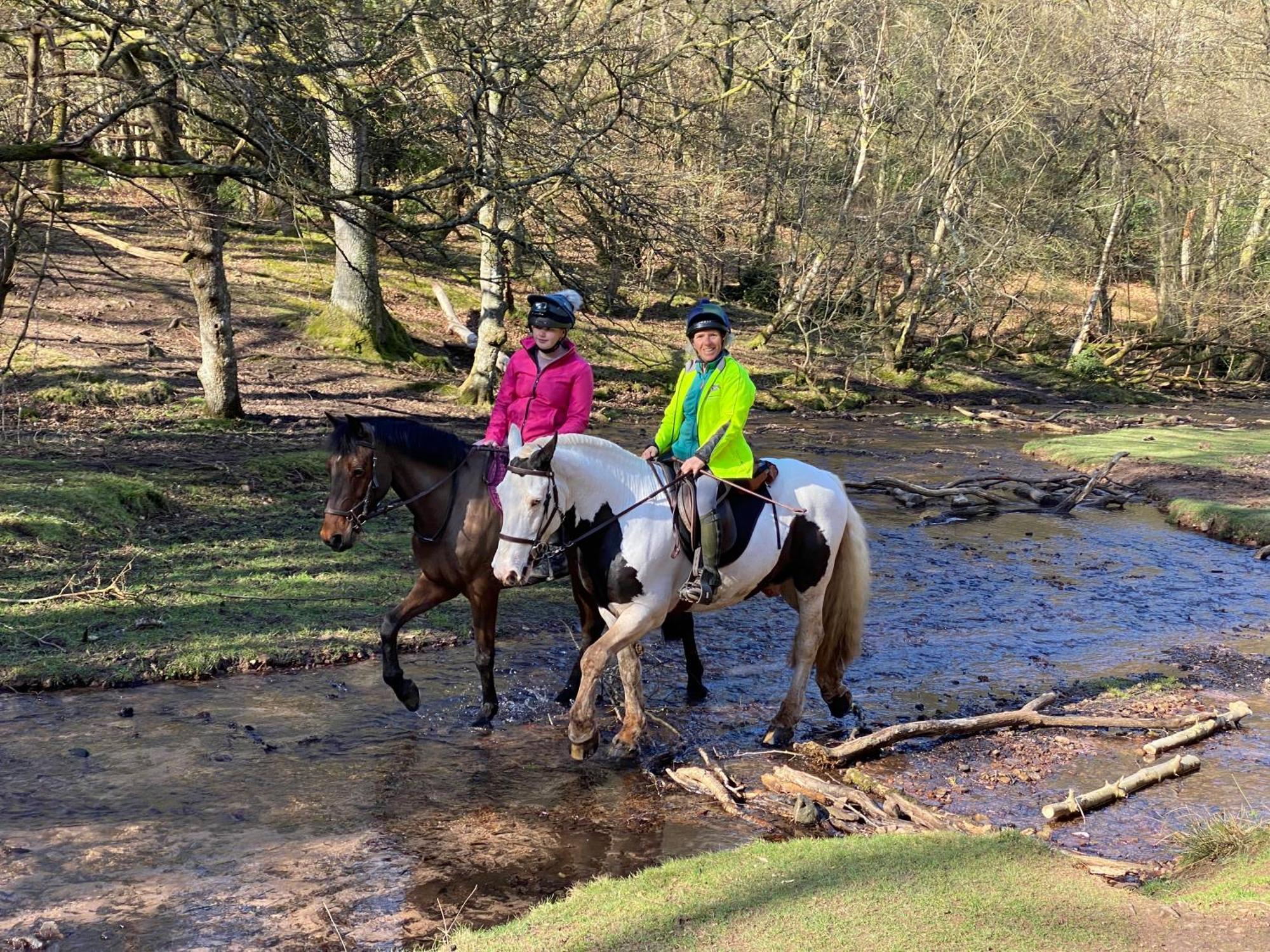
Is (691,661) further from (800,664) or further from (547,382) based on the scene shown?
(547,382)

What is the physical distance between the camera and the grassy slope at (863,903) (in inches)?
186

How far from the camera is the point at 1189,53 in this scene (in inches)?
1241

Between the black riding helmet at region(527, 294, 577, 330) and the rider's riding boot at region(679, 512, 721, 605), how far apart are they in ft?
5.81

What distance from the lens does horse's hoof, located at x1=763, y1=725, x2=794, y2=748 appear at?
8.12 m

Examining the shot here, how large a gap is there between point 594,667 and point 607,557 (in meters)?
0.73

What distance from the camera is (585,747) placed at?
287 inches

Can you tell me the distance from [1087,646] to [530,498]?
6660 mm

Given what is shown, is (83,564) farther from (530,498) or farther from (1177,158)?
(1177,158)

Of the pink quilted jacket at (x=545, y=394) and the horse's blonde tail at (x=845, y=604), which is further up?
the pink quilted jacket at (x=545, y=394)

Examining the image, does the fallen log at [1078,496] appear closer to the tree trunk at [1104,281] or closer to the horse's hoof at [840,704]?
the horse's hoof at [840,704]

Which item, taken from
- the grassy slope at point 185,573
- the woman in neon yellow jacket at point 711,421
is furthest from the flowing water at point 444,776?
the woman in neon yellow jacket at point 711,421

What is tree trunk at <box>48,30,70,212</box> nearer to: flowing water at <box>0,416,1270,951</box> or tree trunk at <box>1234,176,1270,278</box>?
flowing water at <box>0,416,1270,951</box>

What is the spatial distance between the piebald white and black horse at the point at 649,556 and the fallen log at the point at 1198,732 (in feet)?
7.03

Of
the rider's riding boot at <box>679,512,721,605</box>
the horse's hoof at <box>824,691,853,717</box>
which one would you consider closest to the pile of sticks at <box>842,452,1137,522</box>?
the horse's hoof at <box>824,691,853,717</box>
